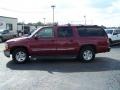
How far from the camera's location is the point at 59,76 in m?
10.5

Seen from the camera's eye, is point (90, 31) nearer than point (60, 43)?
No

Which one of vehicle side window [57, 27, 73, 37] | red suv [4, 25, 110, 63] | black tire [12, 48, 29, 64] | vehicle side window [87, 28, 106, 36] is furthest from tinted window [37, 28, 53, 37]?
vehicle side window [87, 28, 106, 36]

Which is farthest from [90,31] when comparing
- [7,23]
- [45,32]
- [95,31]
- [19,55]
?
[7,23]

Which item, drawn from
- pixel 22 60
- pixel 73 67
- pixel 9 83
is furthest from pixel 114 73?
pixel 22 60

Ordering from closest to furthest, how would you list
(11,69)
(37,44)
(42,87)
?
(42,87) → (11,69) → (37,44)

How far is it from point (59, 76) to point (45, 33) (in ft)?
13.0

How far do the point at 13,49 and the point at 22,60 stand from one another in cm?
70

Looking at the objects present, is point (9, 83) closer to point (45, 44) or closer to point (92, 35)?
point (45, 44)

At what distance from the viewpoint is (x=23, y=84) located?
29.7ft

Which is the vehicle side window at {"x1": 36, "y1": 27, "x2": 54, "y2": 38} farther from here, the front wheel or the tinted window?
the front wheel

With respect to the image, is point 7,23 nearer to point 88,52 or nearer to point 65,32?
point 65,32

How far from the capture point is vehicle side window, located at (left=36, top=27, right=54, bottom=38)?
13.9 meters

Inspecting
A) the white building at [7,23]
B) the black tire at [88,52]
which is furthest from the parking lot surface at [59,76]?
the white building at [7,23]

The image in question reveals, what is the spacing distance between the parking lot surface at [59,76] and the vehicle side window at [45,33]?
1382mm
